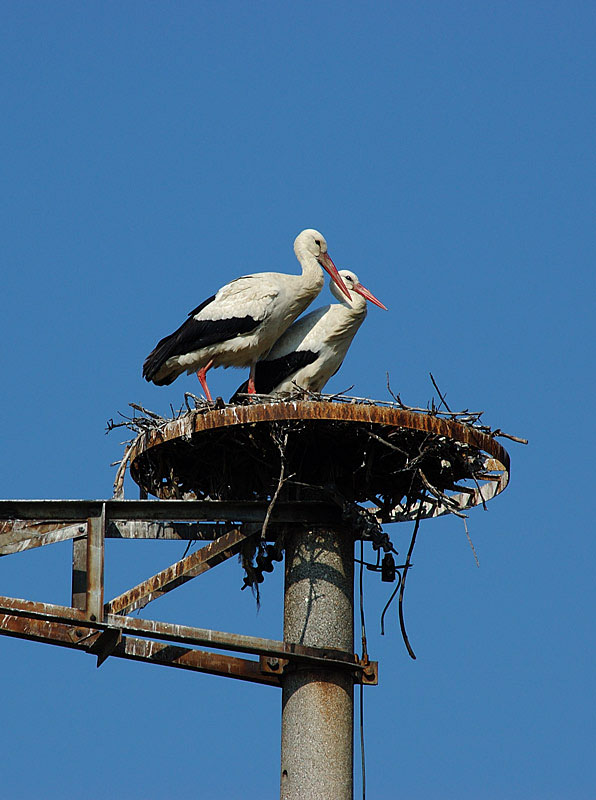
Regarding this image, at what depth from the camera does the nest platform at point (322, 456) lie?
38.0ft

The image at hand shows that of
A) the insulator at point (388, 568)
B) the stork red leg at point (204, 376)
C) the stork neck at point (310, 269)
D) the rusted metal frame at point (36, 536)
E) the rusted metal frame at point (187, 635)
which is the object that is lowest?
the rusted metal frame at point (187, 635)

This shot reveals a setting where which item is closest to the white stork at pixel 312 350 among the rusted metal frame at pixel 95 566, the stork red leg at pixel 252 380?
the stork red leg at pixel 252 380

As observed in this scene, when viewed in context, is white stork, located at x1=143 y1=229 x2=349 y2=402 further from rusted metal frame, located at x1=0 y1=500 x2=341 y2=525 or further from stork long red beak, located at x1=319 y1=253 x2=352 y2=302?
rusted metal frame, located at x1=0 y1=500 x2=341 y2=525

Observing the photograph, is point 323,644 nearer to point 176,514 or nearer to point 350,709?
point 350,709

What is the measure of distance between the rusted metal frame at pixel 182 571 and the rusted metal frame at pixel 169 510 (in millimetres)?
184

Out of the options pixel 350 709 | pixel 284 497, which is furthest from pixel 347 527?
pixel 350 709

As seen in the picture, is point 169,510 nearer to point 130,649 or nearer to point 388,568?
point 130,649

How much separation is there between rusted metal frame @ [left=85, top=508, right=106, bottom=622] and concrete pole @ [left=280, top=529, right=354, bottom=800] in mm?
1945

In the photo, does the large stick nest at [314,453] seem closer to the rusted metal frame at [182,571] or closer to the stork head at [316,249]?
the rusted metal frame at [182,571]

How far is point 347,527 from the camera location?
12.3 m

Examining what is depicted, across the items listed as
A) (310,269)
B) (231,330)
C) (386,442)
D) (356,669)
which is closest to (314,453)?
(386,442)

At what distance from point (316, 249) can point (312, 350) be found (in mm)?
1531

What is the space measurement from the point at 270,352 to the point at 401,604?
4043 millimetres

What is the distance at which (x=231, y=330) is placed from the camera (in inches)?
571
